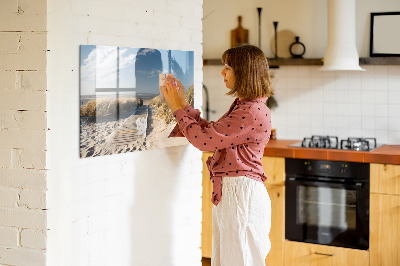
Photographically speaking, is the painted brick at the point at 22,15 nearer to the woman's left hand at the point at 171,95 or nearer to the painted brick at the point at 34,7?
the painted brick at the point at 34,7

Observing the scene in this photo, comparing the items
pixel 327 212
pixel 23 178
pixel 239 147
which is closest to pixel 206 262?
pixel 327 212

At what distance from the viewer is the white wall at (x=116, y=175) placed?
Answer: 2.35m

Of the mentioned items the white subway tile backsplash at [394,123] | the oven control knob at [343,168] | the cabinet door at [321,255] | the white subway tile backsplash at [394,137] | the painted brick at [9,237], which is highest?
the white subway tile backsplash at [394,123]

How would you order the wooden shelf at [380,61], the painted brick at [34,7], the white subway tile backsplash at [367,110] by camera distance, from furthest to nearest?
the white subway tile backsplash at [367,110], the wooden shelf at [380,61], the painted brick at [34,7]

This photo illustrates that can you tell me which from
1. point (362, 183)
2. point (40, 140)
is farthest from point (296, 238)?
point (40, 140)

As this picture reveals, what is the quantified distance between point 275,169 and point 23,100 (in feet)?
8.01

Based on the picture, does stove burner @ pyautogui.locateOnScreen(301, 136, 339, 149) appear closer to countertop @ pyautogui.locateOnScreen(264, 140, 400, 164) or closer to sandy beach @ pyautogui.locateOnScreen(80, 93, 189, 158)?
countertop @ pyautogui.locateOnScreen(264, 140, 400, 164)

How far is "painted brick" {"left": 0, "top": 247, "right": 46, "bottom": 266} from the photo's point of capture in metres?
2.34

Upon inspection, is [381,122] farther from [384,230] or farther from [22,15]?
[22,15]

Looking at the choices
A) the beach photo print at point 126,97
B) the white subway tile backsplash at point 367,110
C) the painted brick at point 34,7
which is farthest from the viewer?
the white subway tile backsplash at point 367,110

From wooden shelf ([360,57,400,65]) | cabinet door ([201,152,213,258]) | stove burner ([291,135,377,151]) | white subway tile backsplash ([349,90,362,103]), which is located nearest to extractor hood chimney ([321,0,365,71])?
wooden shelf ([360,57,400,65])

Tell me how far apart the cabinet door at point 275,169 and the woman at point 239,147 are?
1482 millimetres

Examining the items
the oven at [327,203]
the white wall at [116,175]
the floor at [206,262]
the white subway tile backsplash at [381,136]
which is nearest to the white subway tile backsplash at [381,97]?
the white subway tile backsplash at [381,136]

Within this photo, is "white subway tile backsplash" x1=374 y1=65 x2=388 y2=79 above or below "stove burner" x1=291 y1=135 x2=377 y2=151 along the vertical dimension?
above
